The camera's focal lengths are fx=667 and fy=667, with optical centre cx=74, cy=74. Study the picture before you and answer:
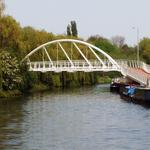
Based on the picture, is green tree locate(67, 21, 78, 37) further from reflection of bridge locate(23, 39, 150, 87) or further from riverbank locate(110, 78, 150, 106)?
riverbank locate(110, 78, 150, 106)

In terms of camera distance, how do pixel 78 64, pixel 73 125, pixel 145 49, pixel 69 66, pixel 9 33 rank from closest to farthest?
1. pixel 73 125
2. pixel 9 33
3. pixel 78 64
4. pixel 69 66
5. pixel 145 49

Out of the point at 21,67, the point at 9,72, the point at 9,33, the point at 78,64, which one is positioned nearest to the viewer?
the point at 9,72

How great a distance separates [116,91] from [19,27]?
57.1 feet

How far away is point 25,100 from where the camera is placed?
73750 mm

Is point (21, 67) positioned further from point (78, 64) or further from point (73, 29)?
point (73, 29)

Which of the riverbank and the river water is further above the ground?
the riverbank

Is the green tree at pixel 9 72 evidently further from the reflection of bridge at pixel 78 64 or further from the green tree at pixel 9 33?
the reflection of bridge at pixel 78 64

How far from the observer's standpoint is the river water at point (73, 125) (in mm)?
38719

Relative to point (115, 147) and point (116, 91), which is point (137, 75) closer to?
point (116, 91)

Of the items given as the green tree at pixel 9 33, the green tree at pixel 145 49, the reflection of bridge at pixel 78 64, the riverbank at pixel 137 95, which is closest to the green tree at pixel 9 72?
the green tree at pixel 9 33

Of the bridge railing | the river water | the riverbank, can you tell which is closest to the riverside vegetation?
the bridge railing

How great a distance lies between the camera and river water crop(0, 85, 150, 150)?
3872cm

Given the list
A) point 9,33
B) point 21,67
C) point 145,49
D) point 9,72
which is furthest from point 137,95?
point 145,49

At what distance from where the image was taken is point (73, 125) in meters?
48.1
